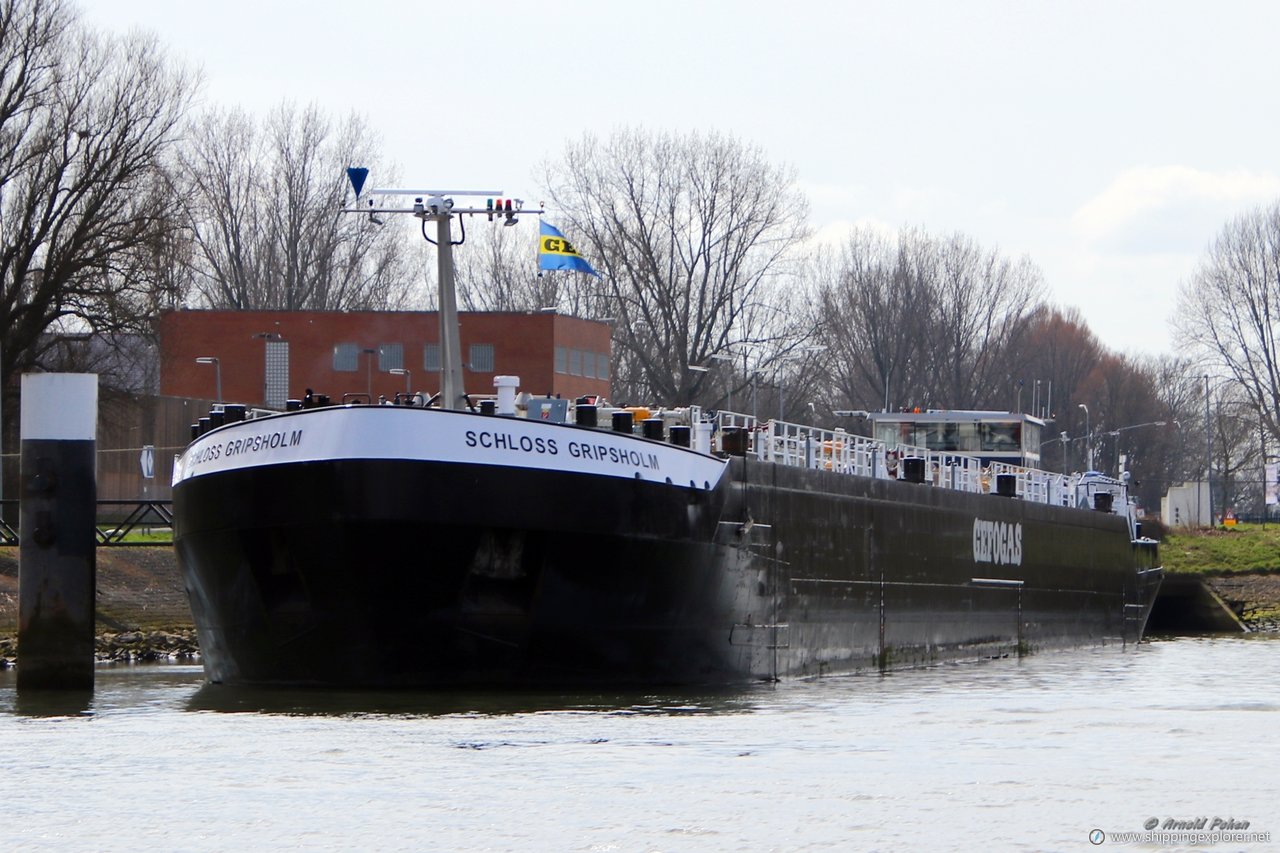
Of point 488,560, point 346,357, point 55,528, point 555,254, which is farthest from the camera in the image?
point 346,357

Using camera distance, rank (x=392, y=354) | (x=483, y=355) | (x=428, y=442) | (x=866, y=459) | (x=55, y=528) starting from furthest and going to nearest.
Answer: (x=483, y=355), (x=392, y=354), (x=866, y=459), (x=55, y=528), (x=428, y=442)

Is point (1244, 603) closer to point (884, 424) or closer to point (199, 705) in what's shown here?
point (884, 424)

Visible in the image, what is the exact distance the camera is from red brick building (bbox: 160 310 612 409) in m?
56.7

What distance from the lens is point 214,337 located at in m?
58.3

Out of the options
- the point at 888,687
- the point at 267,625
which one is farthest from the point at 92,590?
the point at 888,687

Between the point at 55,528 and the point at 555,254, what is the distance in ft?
21.6

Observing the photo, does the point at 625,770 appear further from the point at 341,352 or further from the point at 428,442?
the point at 341,352

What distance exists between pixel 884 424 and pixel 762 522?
22.3 meters

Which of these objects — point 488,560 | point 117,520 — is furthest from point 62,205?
point 488,560

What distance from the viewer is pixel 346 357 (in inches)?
2222

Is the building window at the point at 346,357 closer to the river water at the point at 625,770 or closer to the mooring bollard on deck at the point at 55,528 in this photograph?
the river water at the point at 625,770

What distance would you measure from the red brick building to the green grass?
19.1 m

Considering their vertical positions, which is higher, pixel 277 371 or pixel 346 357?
pixel 346 357

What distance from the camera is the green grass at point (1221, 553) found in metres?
54.9
